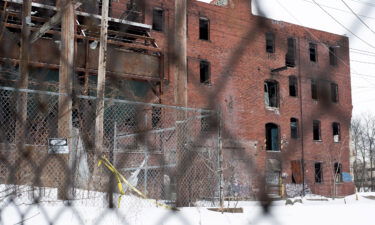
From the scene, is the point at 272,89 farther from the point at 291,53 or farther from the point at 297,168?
the point at 291,53

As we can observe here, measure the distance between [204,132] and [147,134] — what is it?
308 mm

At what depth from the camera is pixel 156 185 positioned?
8.59 metres

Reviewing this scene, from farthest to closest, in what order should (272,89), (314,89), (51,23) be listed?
(51,23) < (272,89) < (314,89)

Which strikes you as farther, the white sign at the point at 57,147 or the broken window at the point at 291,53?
the white sign at the point at 57,147

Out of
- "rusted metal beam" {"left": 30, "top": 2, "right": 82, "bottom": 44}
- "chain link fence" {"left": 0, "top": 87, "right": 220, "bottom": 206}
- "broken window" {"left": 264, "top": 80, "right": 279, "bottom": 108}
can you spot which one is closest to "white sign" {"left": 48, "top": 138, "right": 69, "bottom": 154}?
"chain link fence" {"left": 0, "top": 87, "right": 220, "bottom": 206}

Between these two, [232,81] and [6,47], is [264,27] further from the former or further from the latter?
[6,47]

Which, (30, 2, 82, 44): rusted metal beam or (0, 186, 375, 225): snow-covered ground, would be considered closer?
(30, 2, 82, 44): rusted metal beam

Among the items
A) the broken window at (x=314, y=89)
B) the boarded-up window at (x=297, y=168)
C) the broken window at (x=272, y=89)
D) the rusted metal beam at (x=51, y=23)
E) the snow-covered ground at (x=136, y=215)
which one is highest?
the rusted metal beam at (x=51, y=23)

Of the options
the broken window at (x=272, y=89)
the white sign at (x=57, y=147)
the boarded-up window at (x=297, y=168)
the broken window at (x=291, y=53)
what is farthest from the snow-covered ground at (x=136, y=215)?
the broken window at (x=291, y=53)

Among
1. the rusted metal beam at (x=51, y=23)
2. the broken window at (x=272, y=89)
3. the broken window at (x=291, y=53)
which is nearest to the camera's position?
the broken window at (x=291, y=53)

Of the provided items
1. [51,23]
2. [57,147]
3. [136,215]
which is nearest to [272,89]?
[57,147]

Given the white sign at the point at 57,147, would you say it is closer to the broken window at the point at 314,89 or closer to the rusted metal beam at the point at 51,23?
the rusted metal beam at the point at 51,23

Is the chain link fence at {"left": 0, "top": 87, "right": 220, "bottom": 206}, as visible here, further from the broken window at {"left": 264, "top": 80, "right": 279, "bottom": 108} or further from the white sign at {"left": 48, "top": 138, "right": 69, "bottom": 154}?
the broken window at {"left": 264, "top": 80, "right": 279, "bottom": 108}

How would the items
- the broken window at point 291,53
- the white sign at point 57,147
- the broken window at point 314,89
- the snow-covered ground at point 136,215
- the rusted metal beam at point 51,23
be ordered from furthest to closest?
the snow-covered ground at point 136,215
the rusted metal beam at point 51,23
the white sign at point 57,147
the broken window at point 291,53
the broken window at point 314,89
